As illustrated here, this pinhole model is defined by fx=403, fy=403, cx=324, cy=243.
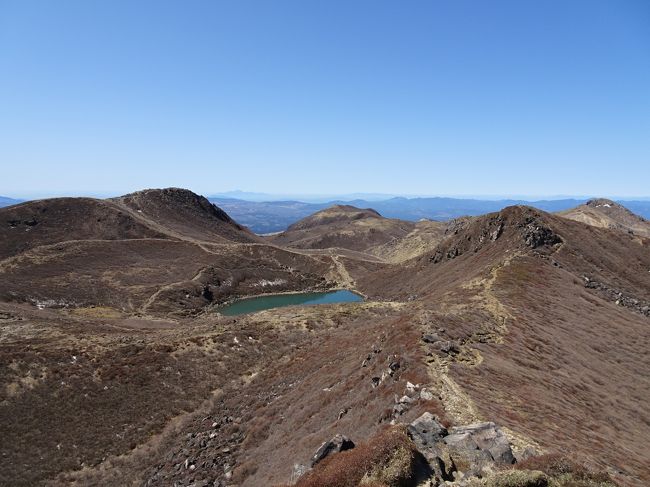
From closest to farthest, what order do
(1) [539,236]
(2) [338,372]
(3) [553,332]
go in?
1. (2) [338,372]
2. (3) [553,332]
3. (1) [539,236]

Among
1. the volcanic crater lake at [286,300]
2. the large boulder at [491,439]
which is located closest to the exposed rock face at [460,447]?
the large boulder at [491,439]

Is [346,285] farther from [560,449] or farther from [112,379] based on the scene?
[560,449]

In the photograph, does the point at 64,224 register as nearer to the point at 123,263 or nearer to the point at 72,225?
the point at 72,225

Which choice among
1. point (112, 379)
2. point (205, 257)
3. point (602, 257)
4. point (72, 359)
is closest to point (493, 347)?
point (112, 379)

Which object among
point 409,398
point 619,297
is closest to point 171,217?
point 619,297

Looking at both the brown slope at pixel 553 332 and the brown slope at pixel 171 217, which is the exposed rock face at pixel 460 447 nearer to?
the brown slope at pixel 553 332
